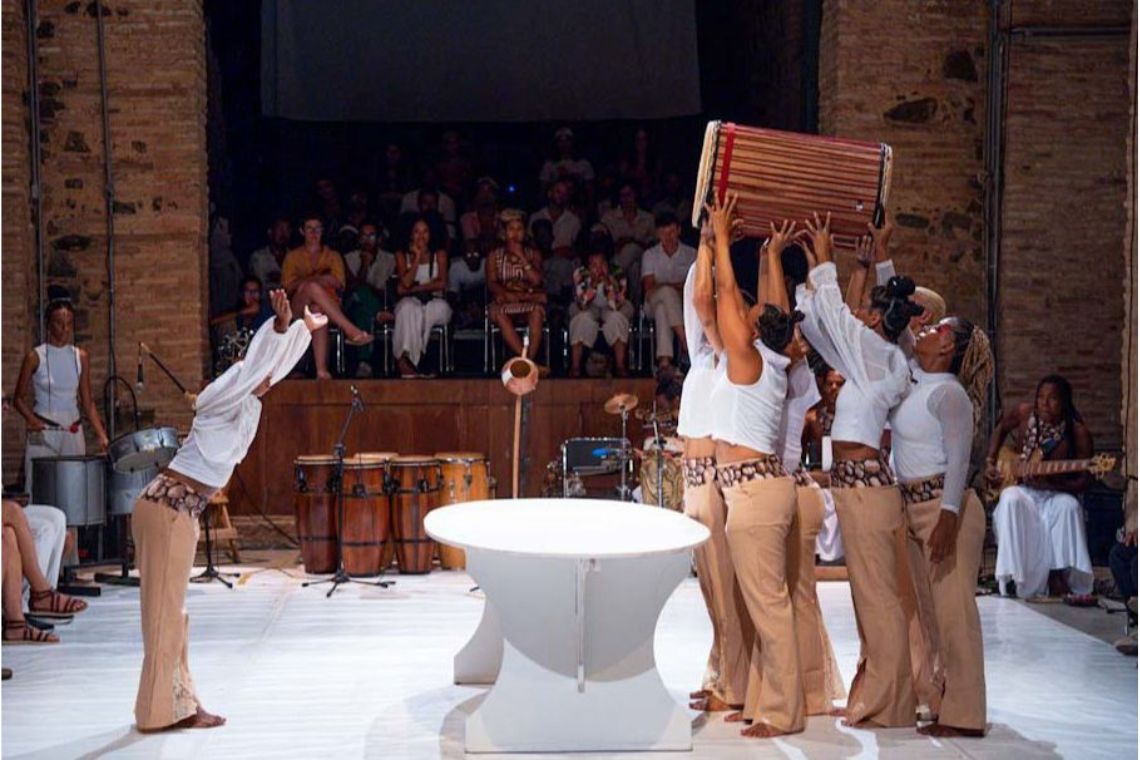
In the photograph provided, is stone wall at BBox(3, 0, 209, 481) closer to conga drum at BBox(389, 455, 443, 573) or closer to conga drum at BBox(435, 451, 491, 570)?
conga drum at BBox(389, 455, 443, 573)

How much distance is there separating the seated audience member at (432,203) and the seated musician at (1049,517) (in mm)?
5166

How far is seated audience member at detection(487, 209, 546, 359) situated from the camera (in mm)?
11336

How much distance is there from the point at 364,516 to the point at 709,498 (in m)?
4.07

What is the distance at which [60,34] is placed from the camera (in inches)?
421

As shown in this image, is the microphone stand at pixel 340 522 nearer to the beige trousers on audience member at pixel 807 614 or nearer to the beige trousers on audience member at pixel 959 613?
the beige trousers on audience member at pixel 807 614

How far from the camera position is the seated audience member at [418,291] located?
444 inches

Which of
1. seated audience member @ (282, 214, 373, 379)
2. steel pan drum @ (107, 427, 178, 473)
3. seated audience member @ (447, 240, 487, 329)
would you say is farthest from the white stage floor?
seated audience member @ (447, 240, 487, 329)

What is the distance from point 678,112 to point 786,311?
7621mm

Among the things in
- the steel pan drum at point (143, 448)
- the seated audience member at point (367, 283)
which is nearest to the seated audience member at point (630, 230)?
the seated audience member at point (367, 283)

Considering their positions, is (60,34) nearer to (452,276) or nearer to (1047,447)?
(452,276)

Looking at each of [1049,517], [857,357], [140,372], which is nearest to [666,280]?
[1049,517]

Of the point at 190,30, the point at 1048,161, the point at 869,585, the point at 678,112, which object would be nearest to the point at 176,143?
the point at 190,30

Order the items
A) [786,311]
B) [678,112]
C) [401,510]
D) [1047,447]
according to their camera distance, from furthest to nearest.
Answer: [678,112] < [401,510] < [1047,447] < [786,311]

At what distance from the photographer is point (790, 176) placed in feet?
18.0
